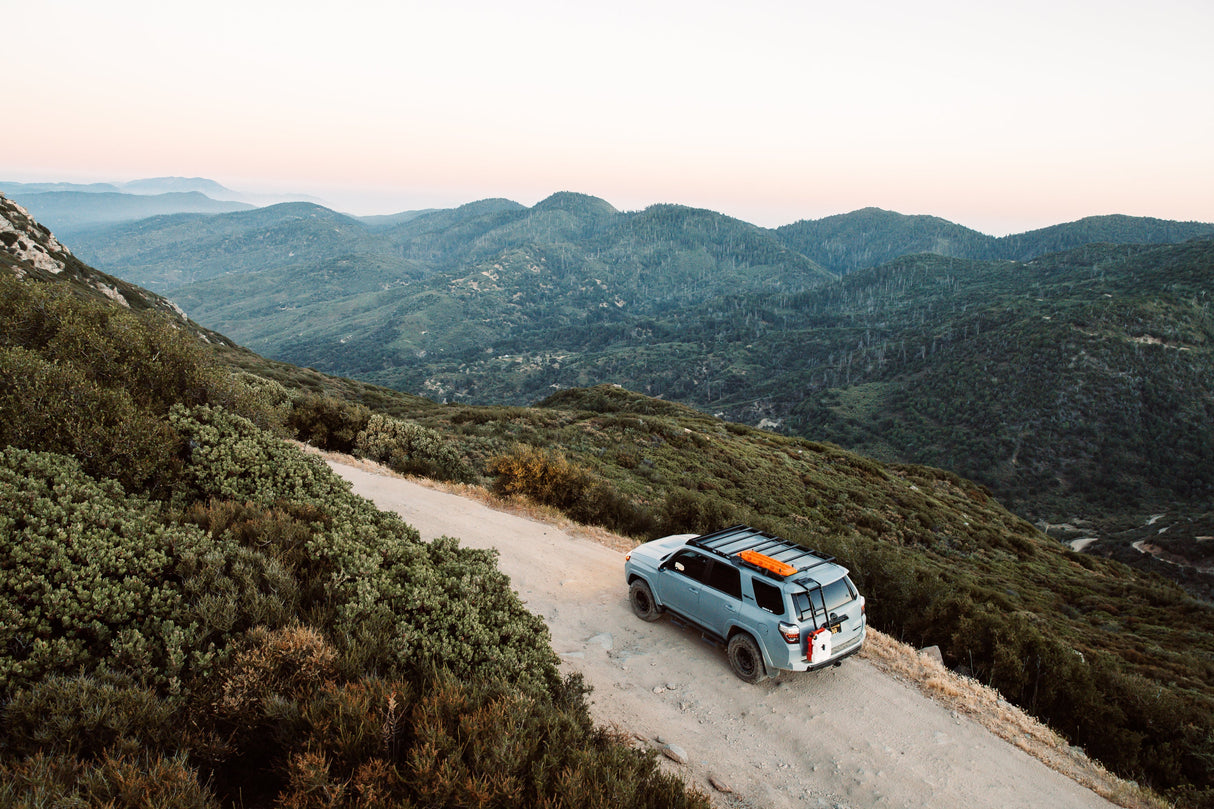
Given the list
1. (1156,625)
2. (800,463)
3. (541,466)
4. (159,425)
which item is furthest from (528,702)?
(800,463)

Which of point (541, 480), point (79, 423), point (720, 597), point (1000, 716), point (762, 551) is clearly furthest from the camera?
point (541, 480)

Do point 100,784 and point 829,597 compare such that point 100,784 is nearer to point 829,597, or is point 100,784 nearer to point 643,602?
point 643,602

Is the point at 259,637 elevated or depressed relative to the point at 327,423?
elevated

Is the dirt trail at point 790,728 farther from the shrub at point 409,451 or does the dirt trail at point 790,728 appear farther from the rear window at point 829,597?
the shrub at point 409,451

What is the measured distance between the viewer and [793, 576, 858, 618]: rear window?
789 cm

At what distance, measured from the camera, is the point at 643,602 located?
10023 mm

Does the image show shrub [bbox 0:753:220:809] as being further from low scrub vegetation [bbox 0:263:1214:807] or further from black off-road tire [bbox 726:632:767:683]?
black off-road tire [bbox 726:632:767:683]

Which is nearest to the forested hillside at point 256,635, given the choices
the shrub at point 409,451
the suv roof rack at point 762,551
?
the suv roof rack at point 762,551

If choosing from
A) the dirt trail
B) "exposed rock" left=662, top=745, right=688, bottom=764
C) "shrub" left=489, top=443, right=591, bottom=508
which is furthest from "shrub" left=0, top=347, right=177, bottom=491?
"shrub" left=489, top=443, right=591, bottom=508

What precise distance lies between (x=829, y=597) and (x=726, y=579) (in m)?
1.58

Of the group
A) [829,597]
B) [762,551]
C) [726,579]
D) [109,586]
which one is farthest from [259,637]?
[829,597]

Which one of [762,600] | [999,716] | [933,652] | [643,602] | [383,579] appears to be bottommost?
[933,652]

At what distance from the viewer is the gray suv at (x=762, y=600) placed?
25.6 ft

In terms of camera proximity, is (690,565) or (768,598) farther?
(690,565)
